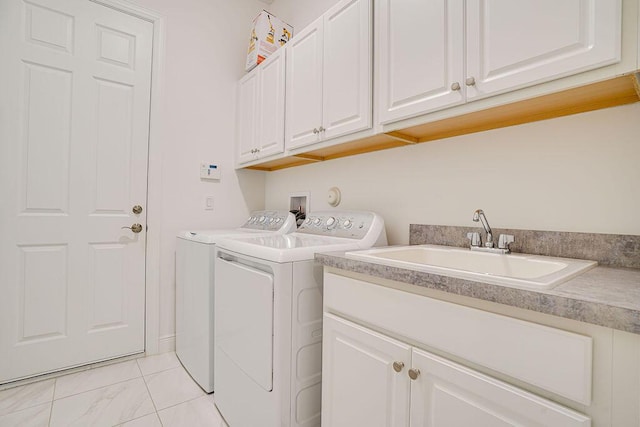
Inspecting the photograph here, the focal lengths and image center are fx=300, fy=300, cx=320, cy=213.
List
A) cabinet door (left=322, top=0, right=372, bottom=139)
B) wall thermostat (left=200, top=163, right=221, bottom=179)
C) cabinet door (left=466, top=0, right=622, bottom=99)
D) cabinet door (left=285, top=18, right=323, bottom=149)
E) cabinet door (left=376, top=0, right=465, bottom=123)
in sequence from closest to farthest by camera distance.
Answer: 1. cabinet door (left=466, top=0, right=622, bottom=99)
2. cabinet door (left=376, top=0, right=465, bottom=123)
3. cabinet door (left=322, top=0, right=372, bottom=139)
4. cabinet door (left=285, top=18, right=323, bottom=149)
5. wall thermostat (left=200, top=163, right=221, bottom=179)

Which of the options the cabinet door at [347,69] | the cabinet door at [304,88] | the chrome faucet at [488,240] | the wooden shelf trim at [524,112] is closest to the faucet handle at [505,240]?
the chrome faucet at [488,240]

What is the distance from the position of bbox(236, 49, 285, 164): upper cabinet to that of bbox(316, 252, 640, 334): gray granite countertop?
1431mm

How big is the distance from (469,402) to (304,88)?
1.64m

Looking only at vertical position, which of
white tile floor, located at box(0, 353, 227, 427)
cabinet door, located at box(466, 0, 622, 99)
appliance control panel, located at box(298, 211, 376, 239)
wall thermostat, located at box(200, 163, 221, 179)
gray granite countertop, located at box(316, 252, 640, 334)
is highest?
cabinet door, located at box(466, 0, 622, 99)

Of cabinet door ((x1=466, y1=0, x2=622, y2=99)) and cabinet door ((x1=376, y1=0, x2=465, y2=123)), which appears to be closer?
cabinet door ((x1=466, y1=0, x2=622, y2=99))

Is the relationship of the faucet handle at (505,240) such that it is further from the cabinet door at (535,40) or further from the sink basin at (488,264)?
the cabinet door at (535,40)

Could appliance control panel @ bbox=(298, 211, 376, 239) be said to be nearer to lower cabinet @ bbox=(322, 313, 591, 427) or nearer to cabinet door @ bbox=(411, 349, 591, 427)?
lower cabinet @ bbox=(322, 313, 591, 427)

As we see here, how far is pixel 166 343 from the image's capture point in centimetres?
224

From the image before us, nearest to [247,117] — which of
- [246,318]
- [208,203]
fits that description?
[208,203]

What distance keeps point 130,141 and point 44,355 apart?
1459 mm

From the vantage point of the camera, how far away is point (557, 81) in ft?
2.78

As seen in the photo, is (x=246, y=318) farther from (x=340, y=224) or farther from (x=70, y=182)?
(x=70, y=182)

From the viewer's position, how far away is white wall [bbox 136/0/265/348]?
2.26 meters

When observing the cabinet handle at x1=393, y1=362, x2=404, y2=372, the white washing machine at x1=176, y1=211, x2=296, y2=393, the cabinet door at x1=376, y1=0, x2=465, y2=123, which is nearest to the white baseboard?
the white washing machine at x1=176, y1=211, x2=296, y2=393
